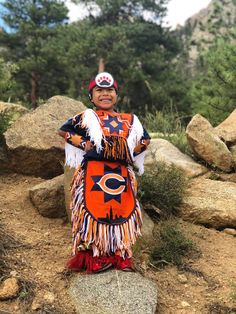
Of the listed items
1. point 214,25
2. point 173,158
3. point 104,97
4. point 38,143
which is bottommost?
point 173,158

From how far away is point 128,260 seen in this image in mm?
3439

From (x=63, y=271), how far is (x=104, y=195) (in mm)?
681

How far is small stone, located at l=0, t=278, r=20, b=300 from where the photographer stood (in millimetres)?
3062

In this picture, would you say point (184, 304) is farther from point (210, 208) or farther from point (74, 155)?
→ point (210, 208)

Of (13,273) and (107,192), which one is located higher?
(107,192)

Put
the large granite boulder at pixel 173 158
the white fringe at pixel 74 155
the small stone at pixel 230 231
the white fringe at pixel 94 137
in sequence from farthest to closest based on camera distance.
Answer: the large granite boulder at pixel 173 158, the small stone at pixel 230 231, the white fringe at pixel 74 155, the white fringe at pixel 94 137

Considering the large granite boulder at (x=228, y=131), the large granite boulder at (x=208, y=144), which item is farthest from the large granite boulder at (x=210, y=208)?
the large granite boulder at (x=228, y=131)

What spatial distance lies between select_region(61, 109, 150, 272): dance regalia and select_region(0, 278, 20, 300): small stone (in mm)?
476

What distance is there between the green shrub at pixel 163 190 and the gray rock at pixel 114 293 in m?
1.36

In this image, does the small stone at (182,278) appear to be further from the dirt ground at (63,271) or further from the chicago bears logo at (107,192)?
the chicago bears logo at (107,192)

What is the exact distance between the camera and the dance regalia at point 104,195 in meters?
3.34

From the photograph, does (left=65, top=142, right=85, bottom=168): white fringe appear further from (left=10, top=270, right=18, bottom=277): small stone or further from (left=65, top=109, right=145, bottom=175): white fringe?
(left=10, top=270, right=18, bottom=277): small stone

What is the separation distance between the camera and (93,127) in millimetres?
3420

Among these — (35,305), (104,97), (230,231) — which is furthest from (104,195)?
(230,231)
